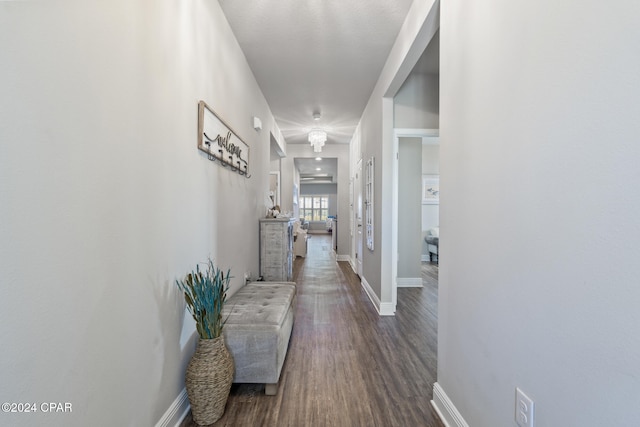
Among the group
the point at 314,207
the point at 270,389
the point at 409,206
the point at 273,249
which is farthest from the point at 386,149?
the point at 314,207

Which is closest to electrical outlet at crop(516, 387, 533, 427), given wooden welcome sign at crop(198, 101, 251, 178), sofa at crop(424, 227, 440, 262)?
wooden welcome sign at crop(198, 101, 251, 178)

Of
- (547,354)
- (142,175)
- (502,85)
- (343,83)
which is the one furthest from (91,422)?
(343,83)

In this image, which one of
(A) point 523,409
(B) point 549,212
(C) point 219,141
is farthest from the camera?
(C) point 219,141

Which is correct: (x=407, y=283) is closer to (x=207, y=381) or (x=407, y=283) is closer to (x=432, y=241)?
(x=432, y=241)

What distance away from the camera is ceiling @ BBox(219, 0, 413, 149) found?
2293 mm

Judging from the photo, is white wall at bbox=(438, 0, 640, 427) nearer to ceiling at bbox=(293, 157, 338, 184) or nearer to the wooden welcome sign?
the wooden welcome sign

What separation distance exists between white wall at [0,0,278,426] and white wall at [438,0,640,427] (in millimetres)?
1514

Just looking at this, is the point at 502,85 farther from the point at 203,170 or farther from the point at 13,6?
the point at 203,170

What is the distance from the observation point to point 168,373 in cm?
147

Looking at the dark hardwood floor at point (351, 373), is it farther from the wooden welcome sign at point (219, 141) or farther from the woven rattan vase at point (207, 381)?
the wooden welcome sign at point (219, 141)

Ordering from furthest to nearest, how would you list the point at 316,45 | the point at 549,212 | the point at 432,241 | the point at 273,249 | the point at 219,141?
the point at 432,241 < the point at 273,249 < the point at 316,45 < the point at 219,141 < the point at 549,212

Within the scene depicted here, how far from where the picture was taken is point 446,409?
1.58 meters

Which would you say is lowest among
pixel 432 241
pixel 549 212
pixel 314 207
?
pixel 432 241

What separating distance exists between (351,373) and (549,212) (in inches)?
67.6
